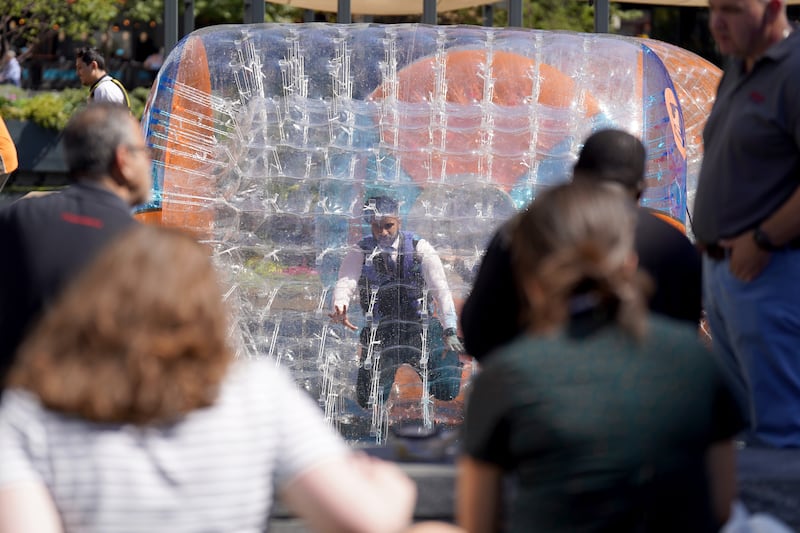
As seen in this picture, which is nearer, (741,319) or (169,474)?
(169,474)

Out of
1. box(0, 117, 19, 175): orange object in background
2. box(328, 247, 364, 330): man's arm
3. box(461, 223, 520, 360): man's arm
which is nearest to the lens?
box(461, 223, 520, 360): man's arm

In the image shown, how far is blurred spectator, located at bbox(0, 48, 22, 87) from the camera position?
16812mm

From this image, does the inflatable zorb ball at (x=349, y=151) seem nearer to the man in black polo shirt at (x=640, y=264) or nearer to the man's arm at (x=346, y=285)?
the man's arm at (x=346, y=285)

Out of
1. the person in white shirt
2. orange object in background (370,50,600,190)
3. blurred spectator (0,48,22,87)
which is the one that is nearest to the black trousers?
orange object in background (370,50,600,190)

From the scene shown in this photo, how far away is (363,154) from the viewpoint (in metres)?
6.16

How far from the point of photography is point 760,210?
3.73 meters

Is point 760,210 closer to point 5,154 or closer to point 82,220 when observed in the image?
point 82,220

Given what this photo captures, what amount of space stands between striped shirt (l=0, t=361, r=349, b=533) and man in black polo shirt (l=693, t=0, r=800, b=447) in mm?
2035

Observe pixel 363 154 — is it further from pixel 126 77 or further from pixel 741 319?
pixel 126 77

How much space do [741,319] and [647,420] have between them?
5.86 ft

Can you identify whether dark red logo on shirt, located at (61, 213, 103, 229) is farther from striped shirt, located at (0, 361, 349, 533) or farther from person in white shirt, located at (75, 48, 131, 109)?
person in white shirt, located at (75, 48, 131, 109)

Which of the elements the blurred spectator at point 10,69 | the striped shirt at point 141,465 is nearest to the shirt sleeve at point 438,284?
the striped shirt at point 141,465

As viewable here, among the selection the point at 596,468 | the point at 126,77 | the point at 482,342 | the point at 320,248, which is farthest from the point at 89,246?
the point at 126,77

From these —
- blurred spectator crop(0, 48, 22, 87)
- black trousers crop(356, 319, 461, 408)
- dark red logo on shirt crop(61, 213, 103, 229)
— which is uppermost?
dark red logo on shirt crop(61, 213, 103, 229)
